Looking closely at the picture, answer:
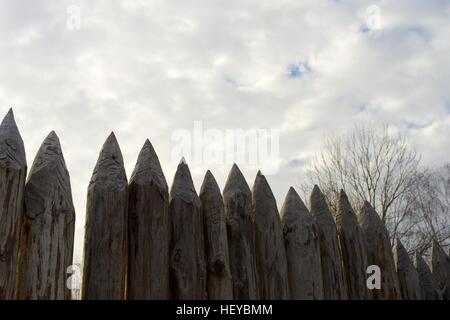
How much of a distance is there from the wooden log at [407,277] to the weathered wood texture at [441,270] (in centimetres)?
37

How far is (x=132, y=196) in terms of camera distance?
105 inches

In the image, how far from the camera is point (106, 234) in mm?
2465

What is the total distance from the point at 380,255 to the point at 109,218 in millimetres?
2218

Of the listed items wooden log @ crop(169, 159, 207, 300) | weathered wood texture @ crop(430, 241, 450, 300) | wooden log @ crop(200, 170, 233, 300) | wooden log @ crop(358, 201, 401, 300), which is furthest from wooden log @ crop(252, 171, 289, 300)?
weathered wood texture @ crop(430, 241, 450, 300)

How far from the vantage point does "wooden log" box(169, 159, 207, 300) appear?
2652 millimetres

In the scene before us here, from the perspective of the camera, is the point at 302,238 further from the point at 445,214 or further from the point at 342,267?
the point at 445,214

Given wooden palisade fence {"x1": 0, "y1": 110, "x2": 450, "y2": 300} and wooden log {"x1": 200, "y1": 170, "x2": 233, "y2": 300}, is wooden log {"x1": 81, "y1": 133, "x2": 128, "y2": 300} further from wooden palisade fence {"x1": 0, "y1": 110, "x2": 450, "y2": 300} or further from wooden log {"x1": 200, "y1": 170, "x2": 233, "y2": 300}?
wooden log {"x1": 200, "y1": 170, "x2": 233, "y2": 300}

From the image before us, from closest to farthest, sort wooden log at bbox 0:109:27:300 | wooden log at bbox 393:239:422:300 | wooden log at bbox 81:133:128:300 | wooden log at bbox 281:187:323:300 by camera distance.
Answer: wooden log at bbox 0:109:27:300 → wooden log at bbox 81:133:128:300 → wooden log at bbox 281:187:323:300 → wooden log at bbox 393:239:422:300

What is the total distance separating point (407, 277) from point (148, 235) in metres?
2.31

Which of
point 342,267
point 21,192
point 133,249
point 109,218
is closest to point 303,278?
point 342,267

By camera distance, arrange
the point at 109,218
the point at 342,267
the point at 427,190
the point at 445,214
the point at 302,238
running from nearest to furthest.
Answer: the point at 109,218
the point at 302,238
the point at 342,267
the point at 427,190
the point at 445,214

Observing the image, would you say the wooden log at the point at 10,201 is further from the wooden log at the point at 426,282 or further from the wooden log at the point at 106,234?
the wooden log at the point at 426,282

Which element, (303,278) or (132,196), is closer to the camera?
(132,196)

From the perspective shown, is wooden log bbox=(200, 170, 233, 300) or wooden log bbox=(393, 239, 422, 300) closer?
wooden log bbox=(200, 170, 233, 300)
